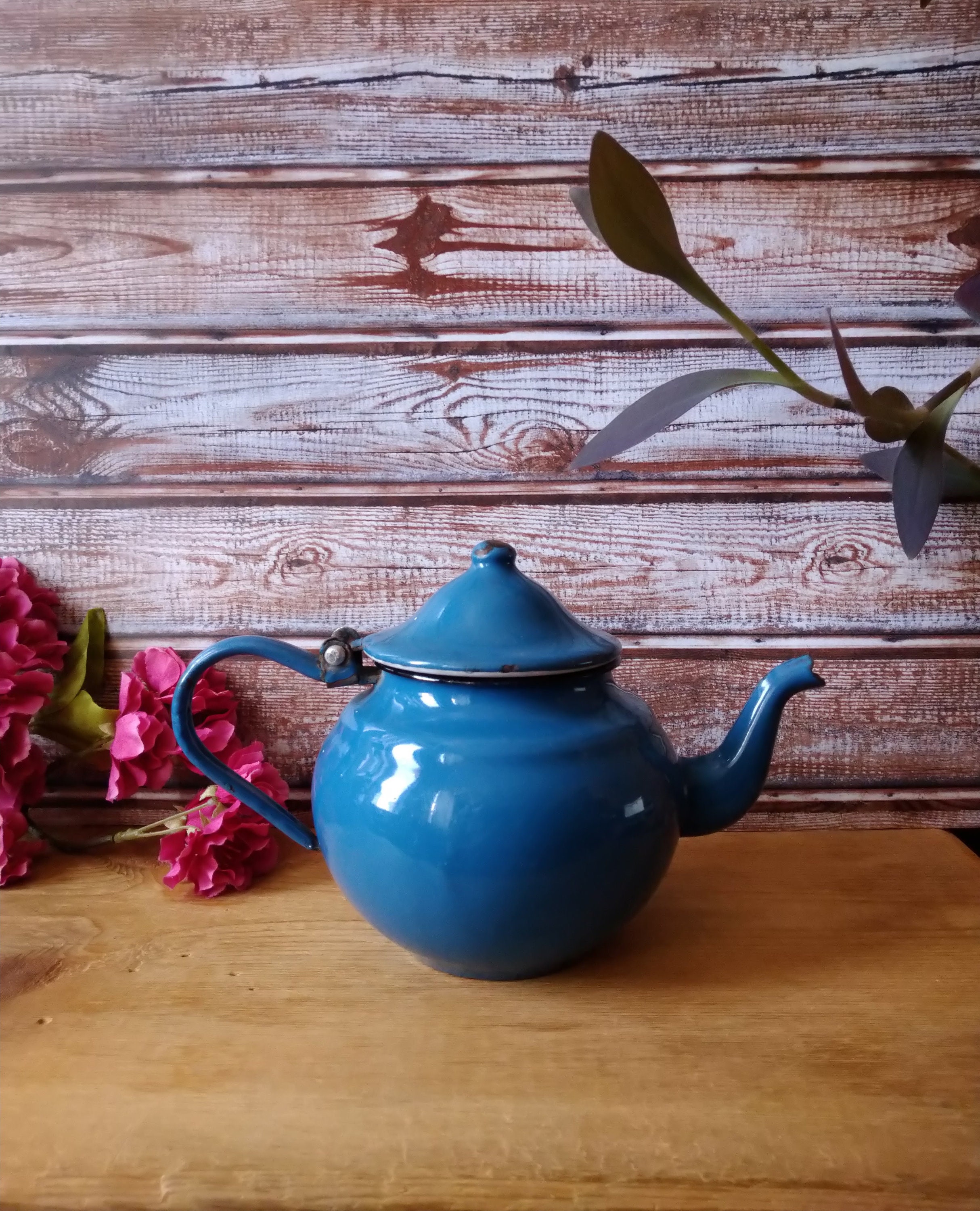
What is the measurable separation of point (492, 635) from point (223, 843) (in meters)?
0.36

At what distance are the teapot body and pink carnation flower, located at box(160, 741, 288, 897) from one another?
185 mm

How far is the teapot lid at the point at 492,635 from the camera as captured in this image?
2.03ft

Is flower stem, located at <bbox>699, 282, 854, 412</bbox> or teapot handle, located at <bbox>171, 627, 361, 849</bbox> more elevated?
flower stem, located at <bbox>699, 282, 854, 412</bbox>

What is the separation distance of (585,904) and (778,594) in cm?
45

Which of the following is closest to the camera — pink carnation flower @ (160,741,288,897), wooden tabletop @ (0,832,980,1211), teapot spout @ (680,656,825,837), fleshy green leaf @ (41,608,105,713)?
wooden tabletop @ (0,832,980,1211)

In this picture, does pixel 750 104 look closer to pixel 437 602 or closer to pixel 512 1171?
pixel 437 602

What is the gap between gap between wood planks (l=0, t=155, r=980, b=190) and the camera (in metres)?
0.88

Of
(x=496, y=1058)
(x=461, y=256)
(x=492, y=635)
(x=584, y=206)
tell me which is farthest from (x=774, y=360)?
(x=496, y=1058)

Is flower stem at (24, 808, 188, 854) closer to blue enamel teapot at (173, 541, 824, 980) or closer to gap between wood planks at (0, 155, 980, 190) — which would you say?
blue enamel teapot at (173, 541, 824, 980)

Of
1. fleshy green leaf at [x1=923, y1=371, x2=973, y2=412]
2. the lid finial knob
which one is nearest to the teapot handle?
the lid finial knob

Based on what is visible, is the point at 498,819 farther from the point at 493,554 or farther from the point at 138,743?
the point at 138,743

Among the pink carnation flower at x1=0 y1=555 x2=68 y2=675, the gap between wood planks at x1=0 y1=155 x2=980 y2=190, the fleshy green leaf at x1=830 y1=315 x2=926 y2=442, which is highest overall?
the gap between wood planks at x1=0 y1=155 x2=980 y2=190

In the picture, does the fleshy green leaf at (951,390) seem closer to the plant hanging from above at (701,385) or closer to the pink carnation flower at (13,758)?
the plant hanging from above at (701,385)

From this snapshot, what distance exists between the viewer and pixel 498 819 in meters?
0.59
